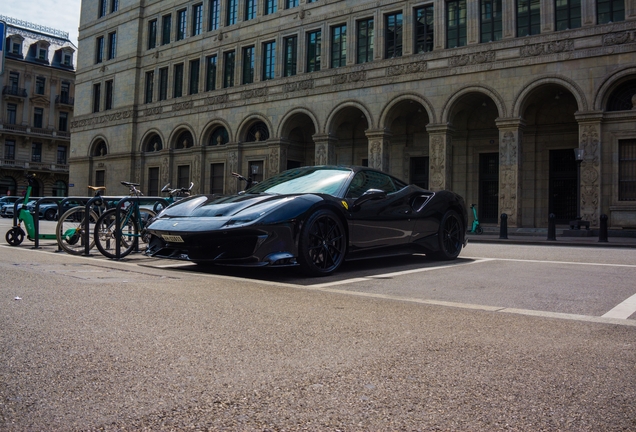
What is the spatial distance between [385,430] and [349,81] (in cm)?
2626

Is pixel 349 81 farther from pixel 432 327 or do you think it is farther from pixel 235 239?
pixel 432 327

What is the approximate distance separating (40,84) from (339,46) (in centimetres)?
4759

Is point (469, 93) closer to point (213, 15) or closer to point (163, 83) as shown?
point (213, 15)

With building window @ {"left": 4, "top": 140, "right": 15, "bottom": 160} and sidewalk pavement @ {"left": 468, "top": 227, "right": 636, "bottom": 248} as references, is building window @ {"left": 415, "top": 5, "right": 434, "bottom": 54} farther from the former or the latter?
building window @ {"left": 4, "top": 140, "right": 15, "bottom": 160}

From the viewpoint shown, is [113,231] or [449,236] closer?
[113,231]

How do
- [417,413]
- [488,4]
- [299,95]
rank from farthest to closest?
[299,95], [488,4], [417,413]

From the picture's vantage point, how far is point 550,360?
2766mm

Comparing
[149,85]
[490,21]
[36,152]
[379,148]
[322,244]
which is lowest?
[322,244]

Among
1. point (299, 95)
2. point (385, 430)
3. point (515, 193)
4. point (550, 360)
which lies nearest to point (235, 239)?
point (550, 360)

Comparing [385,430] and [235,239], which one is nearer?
[385,430]

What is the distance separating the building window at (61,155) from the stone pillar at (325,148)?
4593cm

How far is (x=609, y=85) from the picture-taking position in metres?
20.3

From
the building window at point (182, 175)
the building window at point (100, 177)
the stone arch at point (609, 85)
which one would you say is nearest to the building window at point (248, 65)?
the building window at point (182, 175)

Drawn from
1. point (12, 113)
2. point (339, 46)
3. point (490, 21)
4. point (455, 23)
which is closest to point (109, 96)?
point (339, 46)
